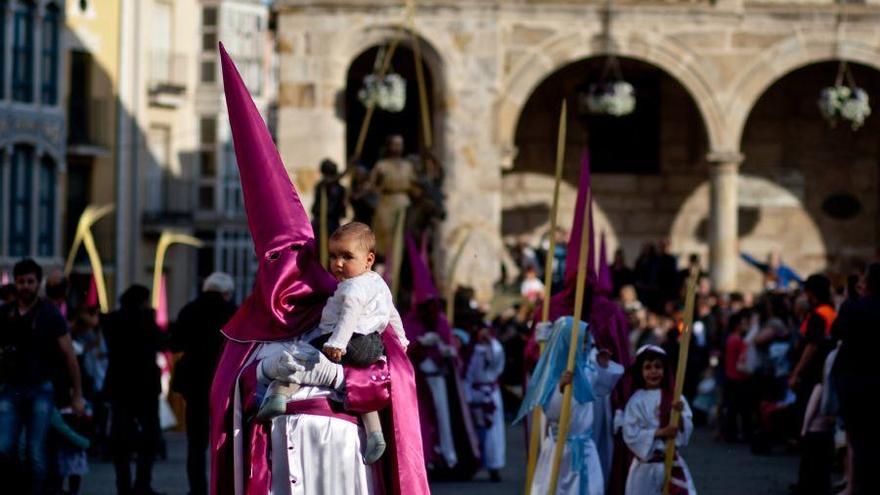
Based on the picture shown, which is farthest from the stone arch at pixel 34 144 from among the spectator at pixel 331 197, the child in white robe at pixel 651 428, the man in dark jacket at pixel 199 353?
the child in white robe at pixel 651 428

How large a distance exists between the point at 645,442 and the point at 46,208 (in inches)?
1398

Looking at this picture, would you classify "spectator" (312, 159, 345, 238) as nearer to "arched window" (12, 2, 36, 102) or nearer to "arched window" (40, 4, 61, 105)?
"arched window" (12, 2, 36, 102)

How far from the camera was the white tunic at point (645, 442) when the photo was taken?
13484mm

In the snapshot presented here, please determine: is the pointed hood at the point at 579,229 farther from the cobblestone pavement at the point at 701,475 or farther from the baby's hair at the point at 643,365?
the cobblestone pavement at the point at 701,475

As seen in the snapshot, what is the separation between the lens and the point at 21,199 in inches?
1843

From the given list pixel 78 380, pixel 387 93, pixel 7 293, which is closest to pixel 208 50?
pixel 387 93

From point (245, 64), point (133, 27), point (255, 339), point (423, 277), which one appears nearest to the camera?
A: point (255, 339)

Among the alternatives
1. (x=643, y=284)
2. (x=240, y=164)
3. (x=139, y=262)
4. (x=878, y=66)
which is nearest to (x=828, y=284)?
(x=240, y=164)

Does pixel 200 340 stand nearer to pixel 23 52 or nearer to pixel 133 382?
pixel 133 382

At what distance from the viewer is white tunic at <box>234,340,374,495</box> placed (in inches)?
364

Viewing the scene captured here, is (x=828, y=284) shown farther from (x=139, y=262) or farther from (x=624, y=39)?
(x=139, y=262)

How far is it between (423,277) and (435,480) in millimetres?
1827

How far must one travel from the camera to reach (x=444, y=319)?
66.0 ft

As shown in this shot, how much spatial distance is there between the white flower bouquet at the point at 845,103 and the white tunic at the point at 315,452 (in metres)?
22.6
